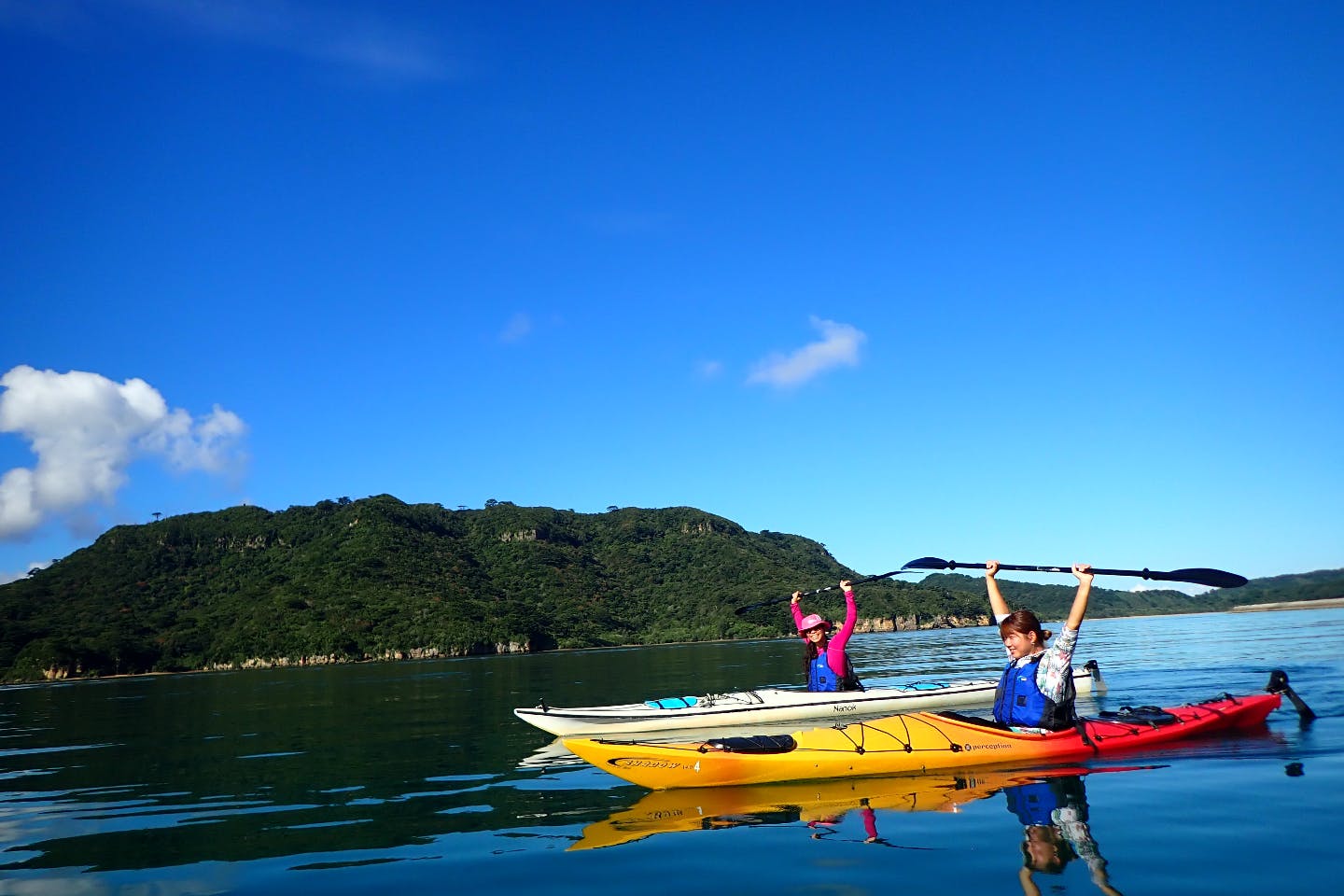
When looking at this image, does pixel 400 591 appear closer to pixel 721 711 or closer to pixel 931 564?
pixel 721 711

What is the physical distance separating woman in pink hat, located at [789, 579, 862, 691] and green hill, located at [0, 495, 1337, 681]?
75.8 m

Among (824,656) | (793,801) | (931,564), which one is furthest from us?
(824,656)

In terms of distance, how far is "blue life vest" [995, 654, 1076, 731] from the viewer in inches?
388

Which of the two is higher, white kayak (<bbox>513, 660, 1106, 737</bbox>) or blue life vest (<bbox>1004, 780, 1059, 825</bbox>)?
blue life vest (<bbox>1004, 780, 1059, 825</bbox>)

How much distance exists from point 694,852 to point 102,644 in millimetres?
93777

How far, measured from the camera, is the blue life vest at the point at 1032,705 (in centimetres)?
986

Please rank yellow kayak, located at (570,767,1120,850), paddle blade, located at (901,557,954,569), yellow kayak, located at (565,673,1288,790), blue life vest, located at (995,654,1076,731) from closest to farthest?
yellow kayak, located at (570,767,1120,850)
yellow kayak, located at (565,673,1288,790)
blue life vest, located at (995,654,1076,731)
paddle blade, located at (901,557,954,569)

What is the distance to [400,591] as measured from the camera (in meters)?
106

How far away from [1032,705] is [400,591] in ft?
343

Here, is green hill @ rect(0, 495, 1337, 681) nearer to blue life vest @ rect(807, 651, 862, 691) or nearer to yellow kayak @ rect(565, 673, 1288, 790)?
blue life vest @ rect(807, 651, 862, 691)

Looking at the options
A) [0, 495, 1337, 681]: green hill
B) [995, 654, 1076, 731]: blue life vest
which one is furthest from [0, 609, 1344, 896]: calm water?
[0, 495, 1337, 681]: green hill

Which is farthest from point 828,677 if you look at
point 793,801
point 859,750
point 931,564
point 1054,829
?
point 1054,829

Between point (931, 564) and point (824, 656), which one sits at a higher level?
point (931, 564)

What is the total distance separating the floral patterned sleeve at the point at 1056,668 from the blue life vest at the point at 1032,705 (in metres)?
0.09
